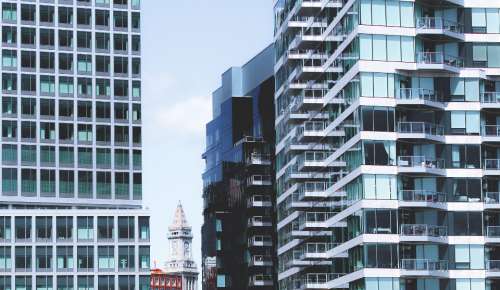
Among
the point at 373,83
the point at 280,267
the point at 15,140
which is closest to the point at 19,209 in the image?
the point at 15,140

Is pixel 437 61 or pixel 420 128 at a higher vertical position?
pixel 437 61

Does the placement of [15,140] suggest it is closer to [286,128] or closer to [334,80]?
[286,128]

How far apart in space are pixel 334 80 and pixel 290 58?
14820 millimetres

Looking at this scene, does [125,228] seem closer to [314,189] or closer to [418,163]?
[314,189]

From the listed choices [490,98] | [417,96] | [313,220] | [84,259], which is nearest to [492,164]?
[490,98]

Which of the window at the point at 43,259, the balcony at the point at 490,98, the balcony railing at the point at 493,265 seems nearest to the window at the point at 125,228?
the window at the point at 43,259

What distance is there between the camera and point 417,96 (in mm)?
150125

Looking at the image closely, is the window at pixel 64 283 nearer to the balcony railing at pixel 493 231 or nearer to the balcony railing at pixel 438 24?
the balcony railing at pixel 493 231

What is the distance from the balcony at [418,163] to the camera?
147062 millimetres

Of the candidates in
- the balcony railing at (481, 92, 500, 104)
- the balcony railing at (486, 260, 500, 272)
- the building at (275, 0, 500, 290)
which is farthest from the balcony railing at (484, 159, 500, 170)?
the balcony railing at (486, 260, 500, 272)

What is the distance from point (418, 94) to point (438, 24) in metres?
8.25

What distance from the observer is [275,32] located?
7397 inches

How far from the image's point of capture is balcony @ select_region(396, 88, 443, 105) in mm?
148375

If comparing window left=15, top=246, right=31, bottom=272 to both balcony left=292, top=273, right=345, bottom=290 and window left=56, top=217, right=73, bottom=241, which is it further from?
balcony left=292, top=273, right=345, bottom=290
